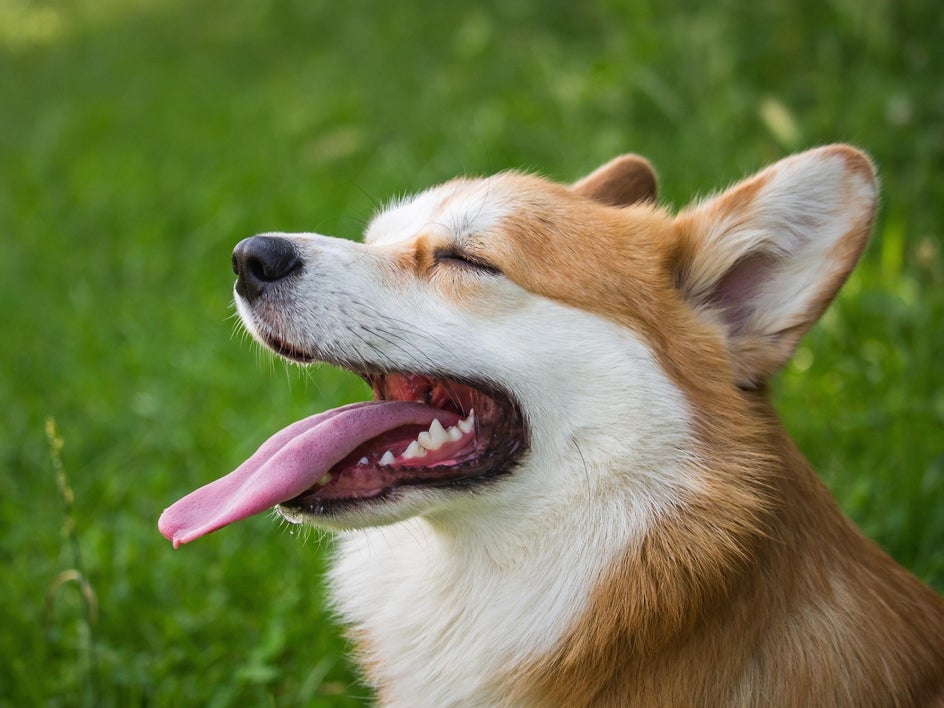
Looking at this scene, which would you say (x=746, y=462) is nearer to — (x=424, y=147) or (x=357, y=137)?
(x=424, y=147)

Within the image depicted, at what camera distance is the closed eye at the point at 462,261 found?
2.63 meters

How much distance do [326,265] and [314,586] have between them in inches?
58.4

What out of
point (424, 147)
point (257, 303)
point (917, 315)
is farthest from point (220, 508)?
point (424, 147)

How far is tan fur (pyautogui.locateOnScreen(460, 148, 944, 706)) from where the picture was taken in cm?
227

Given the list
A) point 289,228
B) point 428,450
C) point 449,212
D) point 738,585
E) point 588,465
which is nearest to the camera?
point 738,585

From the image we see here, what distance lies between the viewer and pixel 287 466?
8.18ft

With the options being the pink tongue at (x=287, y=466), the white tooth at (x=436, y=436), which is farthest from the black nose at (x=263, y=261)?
the white tooth at (x=436, y=436)

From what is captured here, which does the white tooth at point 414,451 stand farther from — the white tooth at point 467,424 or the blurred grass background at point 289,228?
the blurred grass background at point 289,228

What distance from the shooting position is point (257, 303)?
104 inches

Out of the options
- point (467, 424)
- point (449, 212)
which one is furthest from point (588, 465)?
point (449, 212)

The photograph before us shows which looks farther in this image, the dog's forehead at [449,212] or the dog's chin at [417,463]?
the dog's forehead at [449,212]

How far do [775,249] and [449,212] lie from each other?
0.89 m

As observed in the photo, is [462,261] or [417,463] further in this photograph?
[462,261]

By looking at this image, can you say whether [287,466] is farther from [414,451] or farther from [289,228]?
[289,228]
